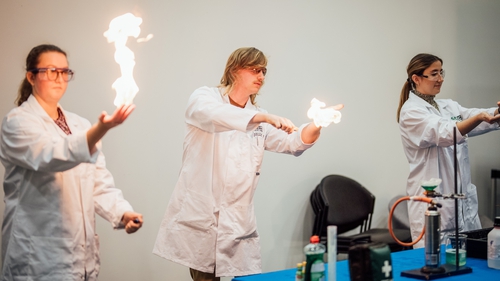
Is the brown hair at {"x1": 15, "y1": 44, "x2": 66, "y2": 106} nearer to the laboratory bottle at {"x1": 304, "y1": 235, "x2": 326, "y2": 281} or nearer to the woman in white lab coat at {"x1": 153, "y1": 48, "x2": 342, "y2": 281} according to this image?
the woman in white lab coat at {"x1": 153, "y1": 48, "x2": 342, "y2": 281}

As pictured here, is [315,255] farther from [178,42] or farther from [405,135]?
[178,42]

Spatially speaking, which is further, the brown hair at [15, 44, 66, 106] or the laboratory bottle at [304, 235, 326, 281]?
the brown hair at [15, 44, 66, 106]

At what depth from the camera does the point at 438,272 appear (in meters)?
2.03

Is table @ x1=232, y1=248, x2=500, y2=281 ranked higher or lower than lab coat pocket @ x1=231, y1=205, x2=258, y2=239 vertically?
lower

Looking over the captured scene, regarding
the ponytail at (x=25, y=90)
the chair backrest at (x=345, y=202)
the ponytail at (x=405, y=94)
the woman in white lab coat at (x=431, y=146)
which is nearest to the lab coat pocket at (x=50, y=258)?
the ponytail at (x=25, y=90)

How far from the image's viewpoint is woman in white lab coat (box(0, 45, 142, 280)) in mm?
1962

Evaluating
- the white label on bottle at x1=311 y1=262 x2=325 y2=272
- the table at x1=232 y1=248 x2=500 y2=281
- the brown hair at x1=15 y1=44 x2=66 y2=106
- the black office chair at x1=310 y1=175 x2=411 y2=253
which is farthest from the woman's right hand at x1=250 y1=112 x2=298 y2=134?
the black office chair at x1=310 y1=175 x2=411 y2=253

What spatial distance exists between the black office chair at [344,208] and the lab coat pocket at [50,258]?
249 centimetres

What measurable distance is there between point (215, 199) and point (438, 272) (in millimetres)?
1217

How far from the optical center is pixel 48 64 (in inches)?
86.1

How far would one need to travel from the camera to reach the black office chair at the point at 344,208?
437 centimetres

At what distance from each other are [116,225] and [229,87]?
3.64 feet

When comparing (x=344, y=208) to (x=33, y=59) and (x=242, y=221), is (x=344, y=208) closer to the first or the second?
(x=242, y=221)

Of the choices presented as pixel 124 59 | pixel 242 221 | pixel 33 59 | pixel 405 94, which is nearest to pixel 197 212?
pixel 242 221
